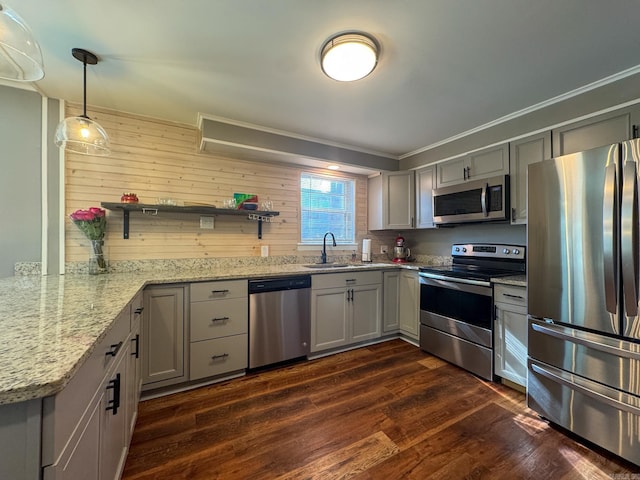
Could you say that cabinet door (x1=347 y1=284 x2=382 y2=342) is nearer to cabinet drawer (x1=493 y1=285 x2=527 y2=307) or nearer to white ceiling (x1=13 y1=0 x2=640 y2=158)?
cabinet drawer (x1=493 y1=285 x2=527 y2=307)

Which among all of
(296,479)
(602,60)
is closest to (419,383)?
(296,479)

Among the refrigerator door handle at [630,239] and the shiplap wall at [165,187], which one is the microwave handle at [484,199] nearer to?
the refrigerator door handle at [630,239]

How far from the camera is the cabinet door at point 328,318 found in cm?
275

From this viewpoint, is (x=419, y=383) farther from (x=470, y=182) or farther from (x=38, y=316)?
(x=38, y=316)

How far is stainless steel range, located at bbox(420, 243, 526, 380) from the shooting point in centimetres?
237

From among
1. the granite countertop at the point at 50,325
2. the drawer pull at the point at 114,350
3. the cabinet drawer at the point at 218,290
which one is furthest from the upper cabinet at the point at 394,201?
the drawer pull at the point at 114,350

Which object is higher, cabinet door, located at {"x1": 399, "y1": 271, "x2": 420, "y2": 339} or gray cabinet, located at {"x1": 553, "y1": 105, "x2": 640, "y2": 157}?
gray cabinet, located at {"x1": 553, "y1": 105, "x2": 640, "y2": 157}

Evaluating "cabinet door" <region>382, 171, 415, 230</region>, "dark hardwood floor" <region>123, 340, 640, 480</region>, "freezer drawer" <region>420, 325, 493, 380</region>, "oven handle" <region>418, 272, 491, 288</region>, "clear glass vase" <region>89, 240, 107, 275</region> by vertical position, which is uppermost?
"cabinet door" <region>382, 171, 415, 230</region>

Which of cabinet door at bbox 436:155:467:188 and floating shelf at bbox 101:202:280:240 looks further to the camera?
cabinet door at bbox 436:155:467:188

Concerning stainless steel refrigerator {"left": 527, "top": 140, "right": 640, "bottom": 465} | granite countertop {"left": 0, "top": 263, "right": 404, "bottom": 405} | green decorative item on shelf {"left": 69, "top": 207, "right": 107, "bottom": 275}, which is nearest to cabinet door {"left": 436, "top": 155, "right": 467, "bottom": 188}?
stainless steel refrigerator {"left": 527, "top": 140, "right": 640, "bottom": 465}

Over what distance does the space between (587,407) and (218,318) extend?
2.61m

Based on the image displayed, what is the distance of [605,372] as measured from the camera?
1.55 m

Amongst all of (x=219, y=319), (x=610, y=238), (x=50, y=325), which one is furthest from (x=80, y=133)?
(x=610, y=238)

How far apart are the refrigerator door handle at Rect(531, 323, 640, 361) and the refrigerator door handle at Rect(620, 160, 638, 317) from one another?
184 millimetres
